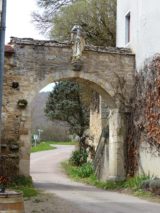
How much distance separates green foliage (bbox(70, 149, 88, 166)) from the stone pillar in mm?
11198

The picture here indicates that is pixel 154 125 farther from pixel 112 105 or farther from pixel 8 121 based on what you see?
pixel 8 121

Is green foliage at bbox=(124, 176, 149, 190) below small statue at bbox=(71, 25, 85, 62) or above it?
below

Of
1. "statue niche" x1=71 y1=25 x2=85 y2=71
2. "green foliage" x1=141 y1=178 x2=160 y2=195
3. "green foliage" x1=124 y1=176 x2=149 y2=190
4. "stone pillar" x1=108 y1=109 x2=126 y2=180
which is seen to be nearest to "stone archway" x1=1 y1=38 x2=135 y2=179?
"stone pillar" x1=108 y1=109 x2=126 y2=180

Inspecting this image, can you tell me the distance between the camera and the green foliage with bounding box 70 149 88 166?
30411 millimetres

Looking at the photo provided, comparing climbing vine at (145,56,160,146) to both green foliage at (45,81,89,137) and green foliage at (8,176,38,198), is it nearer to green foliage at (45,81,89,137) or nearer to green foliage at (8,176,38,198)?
green foliage at (8,176,38,198)

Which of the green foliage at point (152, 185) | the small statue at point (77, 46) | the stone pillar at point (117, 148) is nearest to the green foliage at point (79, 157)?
the stone pillar at point (117, 148)

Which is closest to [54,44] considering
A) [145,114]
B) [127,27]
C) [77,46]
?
[77,46]

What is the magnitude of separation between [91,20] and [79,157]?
331 inches

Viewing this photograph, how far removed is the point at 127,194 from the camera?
642 inches

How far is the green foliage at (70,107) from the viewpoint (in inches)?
1303

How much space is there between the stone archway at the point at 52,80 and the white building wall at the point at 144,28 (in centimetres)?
65

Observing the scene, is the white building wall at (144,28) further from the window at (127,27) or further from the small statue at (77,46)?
the small statue at (77,46)

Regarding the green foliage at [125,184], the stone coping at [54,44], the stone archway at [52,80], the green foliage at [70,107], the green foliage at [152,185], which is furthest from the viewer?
the green foliage at [70,107]

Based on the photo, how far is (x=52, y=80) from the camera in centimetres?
1803
